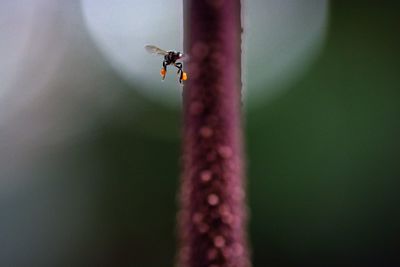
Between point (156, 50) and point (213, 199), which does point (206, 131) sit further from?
point (156, 50)

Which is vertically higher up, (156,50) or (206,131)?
(156,50)

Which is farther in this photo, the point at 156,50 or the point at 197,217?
the point at 156,50

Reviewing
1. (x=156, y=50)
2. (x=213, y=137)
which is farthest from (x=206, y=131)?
(x=156, y=50)

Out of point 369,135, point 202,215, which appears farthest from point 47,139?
point 202,215

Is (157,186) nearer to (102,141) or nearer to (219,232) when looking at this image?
(102,141)

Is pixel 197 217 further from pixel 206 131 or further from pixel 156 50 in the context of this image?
pixel 156 50

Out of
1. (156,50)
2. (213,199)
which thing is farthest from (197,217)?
(156,50)

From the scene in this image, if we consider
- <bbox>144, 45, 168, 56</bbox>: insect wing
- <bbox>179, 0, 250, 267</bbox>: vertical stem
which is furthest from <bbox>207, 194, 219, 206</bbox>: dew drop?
<bbox>144, 45, 168, 56</bbox>: insect wing

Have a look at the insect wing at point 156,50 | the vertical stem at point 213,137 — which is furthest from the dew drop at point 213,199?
the insect wing at point 156,50

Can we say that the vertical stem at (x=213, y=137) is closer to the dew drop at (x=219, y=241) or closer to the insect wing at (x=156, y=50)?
the dew drop at (x=219, y=241)
